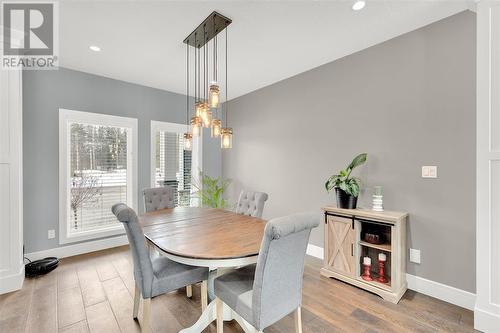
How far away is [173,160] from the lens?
435cm

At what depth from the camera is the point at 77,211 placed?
340cm

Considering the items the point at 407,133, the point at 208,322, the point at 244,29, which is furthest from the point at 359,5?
the point at 208,322

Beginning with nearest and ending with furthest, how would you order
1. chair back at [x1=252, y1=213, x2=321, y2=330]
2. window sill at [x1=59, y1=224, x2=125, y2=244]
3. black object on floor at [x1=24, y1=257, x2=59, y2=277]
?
chair back at [x1=252, y1=213, x2=321, y2=330] → black object on floor at [x1=24, y1=257, x2=59, y2=277] → window sill at [x1=59, y1=224, x2=125, y2=244]

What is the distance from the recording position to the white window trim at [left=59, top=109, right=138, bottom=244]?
321 centimetres

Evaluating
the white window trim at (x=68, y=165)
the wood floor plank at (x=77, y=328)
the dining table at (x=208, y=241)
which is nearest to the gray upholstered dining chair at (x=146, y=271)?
the dining table at (x=208, y=241)

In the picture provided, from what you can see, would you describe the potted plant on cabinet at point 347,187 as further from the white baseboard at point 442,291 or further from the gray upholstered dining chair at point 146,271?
the gray upholstered dining chair at point 146,271

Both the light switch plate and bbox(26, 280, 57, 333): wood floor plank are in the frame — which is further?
the light switch plate

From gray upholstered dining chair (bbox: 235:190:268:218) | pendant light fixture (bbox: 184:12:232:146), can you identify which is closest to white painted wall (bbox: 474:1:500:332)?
gray upholstered dining chair (bbox: 235:190:268:218)

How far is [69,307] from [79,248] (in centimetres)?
153

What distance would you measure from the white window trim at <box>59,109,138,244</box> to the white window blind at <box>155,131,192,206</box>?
0.40m

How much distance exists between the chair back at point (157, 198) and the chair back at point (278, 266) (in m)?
2.19

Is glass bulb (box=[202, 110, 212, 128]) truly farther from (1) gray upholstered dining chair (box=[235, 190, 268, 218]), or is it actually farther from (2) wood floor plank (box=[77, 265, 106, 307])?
(2) wood floor plank (box=[77, 265, 106, 307])

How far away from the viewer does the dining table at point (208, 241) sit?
1438mm

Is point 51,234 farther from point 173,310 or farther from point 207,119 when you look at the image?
point 207,119
